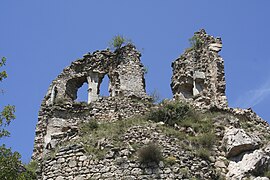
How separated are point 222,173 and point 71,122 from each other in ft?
30.7

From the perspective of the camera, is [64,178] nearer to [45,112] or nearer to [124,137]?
[124,137]

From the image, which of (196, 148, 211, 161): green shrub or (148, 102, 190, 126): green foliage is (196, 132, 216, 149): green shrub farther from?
(148, 102, 190, 126): green foliage

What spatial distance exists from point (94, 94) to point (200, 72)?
5192 mm

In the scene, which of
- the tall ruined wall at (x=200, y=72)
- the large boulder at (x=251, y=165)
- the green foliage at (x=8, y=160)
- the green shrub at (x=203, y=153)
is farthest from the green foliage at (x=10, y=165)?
the tall ruined wall at (x=200, y=72)

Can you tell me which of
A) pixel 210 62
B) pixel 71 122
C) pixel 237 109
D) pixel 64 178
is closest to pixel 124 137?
pixel 64 178

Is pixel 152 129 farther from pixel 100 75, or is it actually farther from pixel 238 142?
pixel 100 75

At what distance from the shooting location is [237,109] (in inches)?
752

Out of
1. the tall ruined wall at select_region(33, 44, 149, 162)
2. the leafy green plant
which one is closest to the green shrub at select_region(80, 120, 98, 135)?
the tall ruined wall at select_region(33, 44, 149, 162)

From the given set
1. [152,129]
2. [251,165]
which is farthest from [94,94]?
[251,165]

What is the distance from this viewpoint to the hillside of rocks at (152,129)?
1434cm

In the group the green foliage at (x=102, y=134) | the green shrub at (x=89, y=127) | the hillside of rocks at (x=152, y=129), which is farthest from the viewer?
the green shrub at (x=89, y=127)

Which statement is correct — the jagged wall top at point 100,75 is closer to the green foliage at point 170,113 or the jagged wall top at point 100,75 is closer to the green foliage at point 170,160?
the green foliage at point 170,113

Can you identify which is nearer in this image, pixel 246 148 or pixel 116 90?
pixel 246 148

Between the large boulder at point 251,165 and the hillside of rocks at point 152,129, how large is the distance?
0.09 feet
